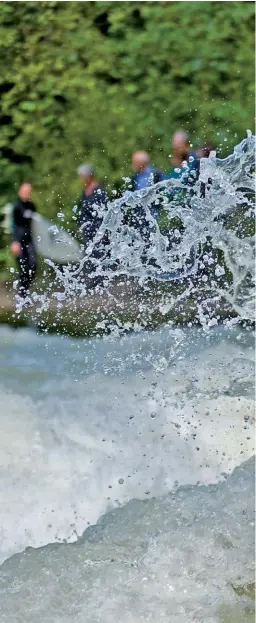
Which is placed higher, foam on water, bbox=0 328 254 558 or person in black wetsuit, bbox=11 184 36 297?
foam on water, bbox=0 328 254 558

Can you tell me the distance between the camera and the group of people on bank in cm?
651

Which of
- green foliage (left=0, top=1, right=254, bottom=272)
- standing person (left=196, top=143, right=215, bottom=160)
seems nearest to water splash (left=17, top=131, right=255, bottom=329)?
standing person (left=196, top=143, right=215, bottom=160)

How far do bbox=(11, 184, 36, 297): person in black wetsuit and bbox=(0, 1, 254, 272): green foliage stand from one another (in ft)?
2.40

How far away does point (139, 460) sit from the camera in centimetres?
409

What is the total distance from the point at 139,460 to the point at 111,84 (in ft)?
15.5

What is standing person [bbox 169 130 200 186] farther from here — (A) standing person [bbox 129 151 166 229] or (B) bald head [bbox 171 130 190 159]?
(A) standing person [bbox 129 151 166 229]

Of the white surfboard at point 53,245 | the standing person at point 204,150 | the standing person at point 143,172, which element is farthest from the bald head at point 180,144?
the white surfboard at point 53,245

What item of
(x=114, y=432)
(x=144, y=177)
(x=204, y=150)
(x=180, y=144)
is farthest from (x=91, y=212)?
(x=114, y=432)

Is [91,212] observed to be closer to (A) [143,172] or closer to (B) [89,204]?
(B) [89,204]

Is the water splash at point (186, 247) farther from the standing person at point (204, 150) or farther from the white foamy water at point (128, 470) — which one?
the standing person at point (204, 150)

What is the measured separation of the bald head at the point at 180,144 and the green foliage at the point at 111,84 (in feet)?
0.45

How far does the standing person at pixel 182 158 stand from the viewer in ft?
21.2

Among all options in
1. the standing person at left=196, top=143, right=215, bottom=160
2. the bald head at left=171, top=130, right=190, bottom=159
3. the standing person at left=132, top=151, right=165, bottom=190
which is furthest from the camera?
the standing person at left=196, top=143, right=215, bottom=160

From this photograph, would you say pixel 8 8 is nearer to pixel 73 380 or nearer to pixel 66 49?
pixel 66 49
